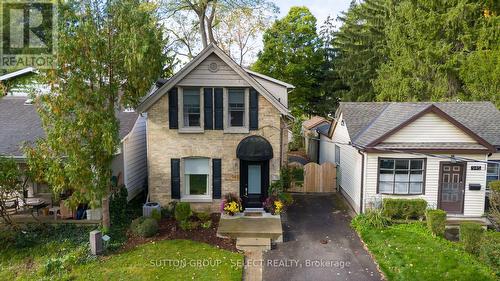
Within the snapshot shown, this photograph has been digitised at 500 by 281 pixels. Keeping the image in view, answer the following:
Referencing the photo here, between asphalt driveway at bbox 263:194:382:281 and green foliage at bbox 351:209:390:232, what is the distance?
40 centimetres

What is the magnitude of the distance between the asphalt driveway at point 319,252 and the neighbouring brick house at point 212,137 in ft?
8.33

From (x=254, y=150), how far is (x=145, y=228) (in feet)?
17.9

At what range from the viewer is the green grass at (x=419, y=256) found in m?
10.3

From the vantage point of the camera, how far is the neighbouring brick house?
14.7m

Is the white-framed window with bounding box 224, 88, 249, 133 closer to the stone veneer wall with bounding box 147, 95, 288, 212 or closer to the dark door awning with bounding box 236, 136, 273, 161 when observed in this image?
the stone veneer wall with bounding box 147, 95, 288, 212

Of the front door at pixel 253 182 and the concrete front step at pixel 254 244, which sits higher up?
the front door at pixel 253 182

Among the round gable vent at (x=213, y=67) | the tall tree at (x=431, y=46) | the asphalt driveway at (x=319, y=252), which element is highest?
the tall tree at (x=431, y=46)

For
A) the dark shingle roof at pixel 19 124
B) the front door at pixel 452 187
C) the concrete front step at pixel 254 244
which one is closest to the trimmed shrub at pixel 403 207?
the front door at pixel 452 187

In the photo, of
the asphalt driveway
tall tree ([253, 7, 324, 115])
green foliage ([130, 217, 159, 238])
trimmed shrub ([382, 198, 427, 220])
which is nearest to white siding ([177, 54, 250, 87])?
green foliage ([130, 217, 159, 238])

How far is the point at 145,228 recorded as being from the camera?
500 inches

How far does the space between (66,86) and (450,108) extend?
19.2m

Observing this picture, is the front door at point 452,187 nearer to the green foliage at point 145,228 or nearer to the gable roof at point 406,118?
the gable roof at point 406,118

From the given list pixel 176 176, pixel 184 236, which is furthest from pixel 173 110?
pixel 184 236

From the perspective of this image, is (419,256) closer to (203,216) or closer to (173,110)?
(203,216)
